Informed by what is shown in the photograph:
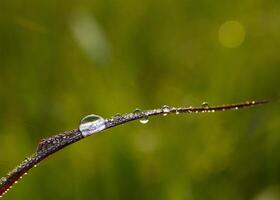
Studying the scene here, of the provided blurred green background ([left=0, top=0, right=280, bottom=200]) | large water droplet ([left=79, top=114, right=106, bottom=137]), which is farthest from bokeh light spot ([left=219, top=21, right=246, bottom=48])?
large water droplet ([left=79, top=114, right=106, bottom=137])

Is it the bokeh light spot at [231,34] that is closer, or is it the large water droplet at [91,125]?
the large water droplet at [91,125]

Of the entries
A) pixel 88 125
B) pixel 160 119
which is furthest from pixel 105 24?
pixel 88 125

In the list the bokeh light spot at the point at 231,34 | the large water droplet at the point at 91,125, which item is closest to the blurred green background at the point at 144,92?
the bokeh light spot at the point at 231,34

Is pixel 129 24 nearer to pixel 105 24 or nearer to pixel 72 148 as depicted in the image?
pixel 105 24

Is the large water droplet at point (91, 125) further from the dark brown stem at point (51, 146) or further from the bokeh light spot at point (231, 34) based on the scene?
the bokeh light spot at point (231, 34)

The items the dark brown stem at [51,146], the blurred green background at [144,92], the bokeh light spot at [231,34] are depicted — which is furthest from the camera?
the bokeh light spot at [231,34]

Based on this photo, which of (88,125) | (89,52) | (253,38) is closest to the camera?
(88,125)

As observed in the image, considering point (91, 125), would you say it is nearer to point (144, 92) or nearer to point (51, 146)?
point (51, 146)

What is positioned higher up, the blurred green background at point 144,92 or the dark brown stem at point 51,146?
the blurred green background at point 144,92

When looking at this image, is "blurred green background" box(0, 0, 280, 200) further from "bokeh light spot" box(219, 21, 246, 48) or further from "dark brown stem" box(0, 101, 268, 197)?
"dark brown stem" box(0, 101, 268, 197)
